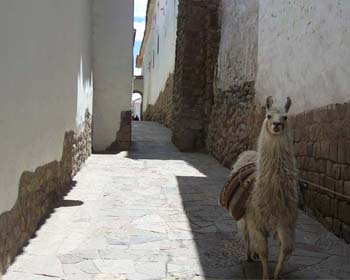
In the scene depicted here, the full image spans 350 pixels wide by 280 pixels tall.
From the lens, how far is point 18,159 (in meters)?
3.65

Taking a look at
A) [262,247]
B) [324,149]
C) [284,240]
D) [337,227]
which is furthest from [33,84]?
[337,227]

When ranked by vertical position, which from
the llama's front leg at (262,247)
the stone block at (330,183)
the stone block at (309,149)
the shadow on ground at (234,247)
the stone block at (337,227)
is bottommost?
the shadow on ground at (234,247)

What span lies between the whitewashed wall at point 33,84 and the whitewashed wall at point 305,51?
3086 mm

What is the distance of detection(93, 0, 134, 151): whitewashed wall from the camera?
11031 mm

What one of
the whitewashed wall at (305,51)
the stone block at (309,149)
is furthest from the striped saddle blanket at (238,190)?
the stone block at (309,149)

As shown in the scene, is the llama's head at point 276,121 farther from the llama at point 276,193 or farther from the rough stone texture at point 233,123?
the rough stone texture at point 233,123

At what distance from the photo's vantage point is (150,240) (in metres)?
4.38

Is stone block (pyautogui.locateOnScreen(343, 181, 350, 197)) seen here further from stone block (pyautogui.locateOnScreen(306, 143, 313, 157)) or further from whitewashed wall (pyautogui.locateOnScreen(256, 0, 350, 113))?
stone block (pyautogui.locateOnScreen(306, 143, 313, 157))

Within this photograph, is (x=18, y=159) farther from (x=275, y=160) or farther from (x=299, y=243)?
(x=299, y=243)

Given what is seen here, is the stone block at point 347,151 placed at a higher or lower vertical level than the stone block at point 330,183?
higher

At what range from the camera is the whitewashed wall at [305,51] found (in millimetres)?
4832

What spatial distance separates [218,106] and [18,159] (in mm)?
7880

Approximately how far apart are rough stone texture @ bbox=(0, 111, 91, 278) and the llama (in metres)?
1.87

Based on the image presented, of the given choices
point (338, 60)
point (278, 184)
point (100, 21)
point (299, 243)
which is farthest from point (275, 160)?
point (100, 21)
